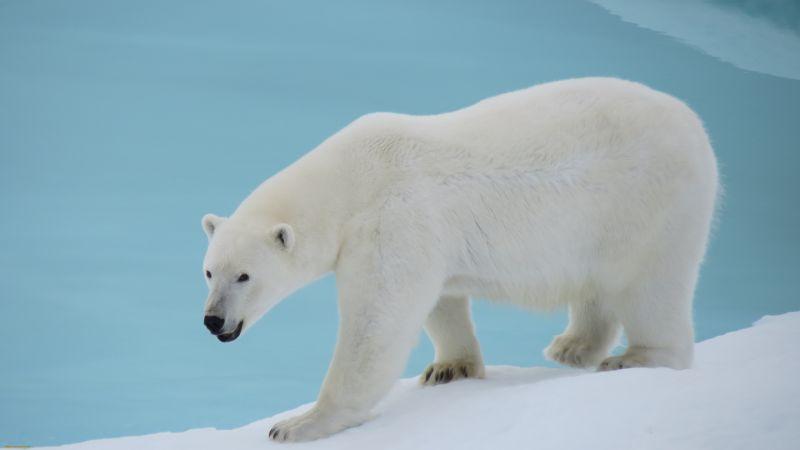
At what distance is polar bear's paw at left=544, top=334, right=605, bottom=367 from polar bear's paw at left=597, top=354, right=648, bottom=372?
43 cm

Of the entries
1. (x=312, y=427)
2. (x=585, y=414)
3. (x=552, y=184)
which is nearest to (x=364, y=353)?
(x=312, y=427)

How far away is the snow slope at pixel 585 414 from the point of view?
12.4ft

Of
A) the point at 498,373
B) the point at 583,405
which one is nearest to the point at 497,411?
the point at 583,405

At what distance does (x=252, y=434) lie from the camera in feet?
17.1

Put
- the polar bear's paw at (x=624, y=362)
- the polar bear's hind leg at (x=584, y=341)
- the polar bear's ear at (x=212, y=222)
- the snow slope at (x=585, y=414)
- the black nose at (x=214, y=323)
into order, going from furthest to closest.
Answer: the polar bear's hind leg at (x=584, y=341)
the polar bear's paw at (x=624, y=362)
the polar bear's ear at (x=212, y=222)
the black nose at (x=214, y=323)
the snow slope at (x=585, y=414)

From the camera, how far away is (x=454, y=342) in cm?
543

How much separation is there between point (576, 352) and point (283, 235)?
1.85m

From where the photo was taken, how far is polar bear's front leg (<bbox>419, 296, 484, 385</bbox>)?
540cm

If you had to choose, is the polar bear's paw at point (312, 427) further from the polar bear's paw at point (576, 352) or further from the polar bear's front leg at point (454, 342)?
the polar bear's paw at point (576, 352)

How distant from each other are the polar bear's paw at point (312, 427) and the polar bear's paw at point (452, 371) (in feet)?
2.27

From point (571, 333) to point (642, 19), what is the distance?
49.7 ft

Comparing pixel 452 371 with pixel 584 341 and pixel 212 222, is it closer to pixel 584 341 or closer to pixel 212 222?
pixel 584 341

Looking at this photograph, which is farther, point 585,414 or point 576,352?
point 576,352

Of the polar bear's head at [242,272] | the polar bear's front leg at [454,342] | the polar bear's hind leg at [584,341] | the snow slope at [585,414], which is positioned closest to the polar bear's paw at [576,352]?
the polar bear's hind leg at [584,341]
